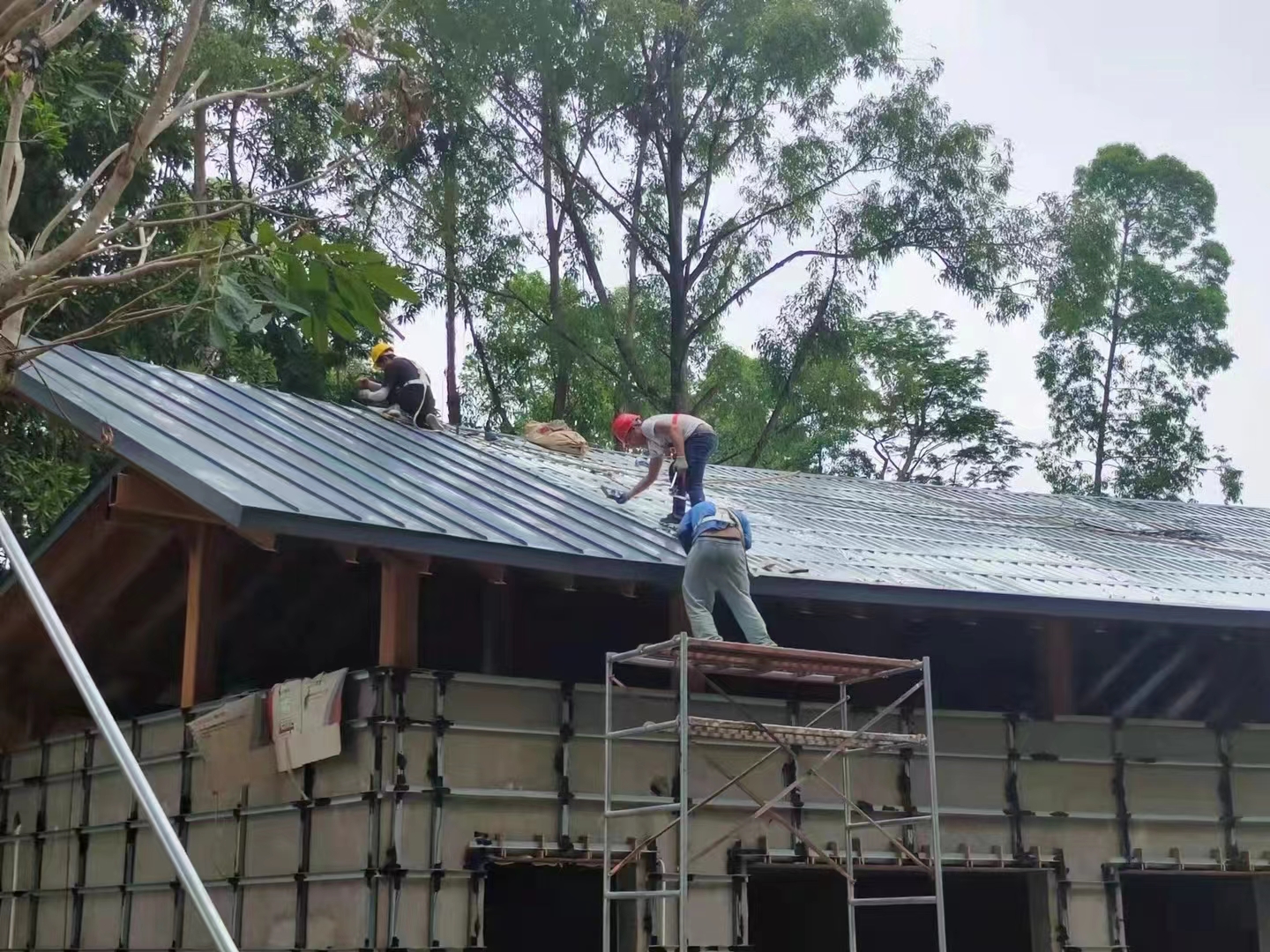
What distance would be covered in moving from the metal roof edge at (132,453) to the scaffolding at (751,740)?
103 inches

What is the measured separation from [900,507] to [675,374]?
47.5ft

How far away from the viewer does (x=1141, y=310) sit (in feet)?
124

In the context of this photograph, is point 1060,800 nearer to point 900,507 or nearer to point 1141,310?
point 900,507

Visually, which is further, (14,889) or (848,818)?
(14,889)

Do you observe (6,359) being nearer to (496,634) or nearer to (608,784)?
(496,634)

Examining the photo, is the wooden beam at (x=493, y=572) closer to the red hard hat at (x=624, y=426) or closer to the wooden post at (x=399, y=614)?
the wooden post at (x=399, y=614)

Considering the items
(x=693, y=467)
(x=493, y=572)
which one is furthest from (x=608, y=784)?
(x=693, y=467)

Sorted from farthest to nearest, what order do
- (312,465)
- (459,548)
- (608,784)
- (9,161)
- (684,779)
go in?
1. (312,465)
2. (608,784)
3. (459,548)
4. (684,779)
5. (9,161)

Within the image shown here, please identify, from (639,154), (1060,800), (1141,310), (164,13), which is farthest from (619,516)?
(1141,310)

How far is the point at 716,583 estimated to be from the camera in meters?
11.4

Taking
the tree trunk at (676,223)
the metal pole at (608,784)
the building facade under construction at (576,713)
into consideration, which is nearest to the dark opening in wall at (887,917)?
the building facade under construction at (576,713)

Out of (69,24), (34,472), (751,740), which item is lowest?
(751,740)

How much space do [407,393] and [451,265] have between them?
Answer: 15.9 metres

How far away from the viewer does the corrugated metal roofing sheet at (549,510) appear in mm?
11211
